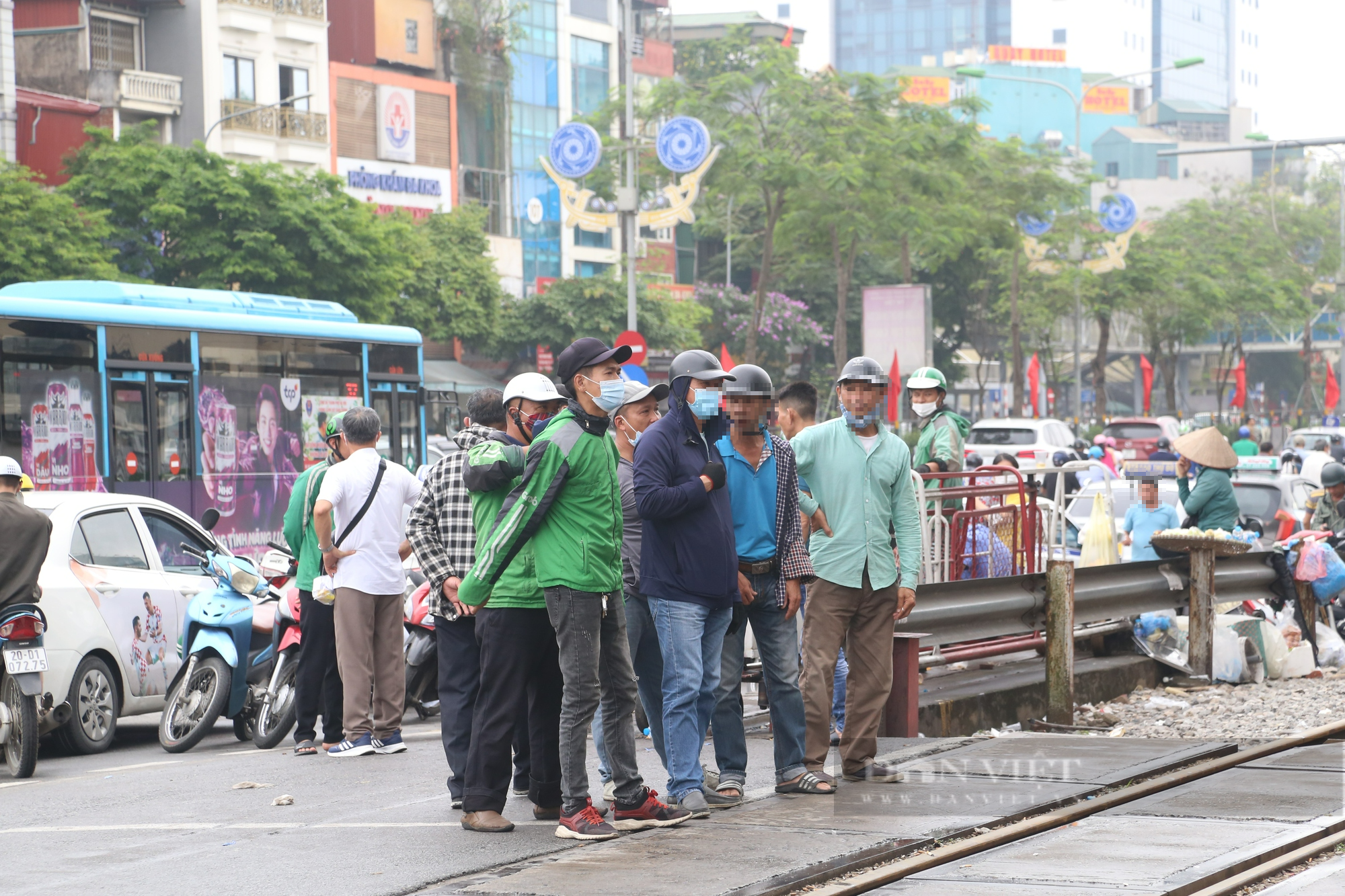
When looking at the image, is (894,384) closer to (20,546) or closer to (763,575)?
(20,546)

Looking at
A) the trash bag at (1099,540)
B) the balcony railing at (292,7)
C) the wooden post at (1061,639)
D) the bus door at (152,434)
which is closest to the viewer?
the wooden post at (1061,639)

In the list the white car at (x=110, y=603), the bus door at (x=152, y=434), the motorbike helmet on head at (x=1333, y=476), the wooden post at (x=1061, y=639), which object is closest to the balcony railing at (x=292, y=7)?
the bus door at (x=152, y=434)

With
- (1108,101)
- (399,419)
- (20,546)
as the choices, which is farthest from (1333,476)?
(1108,101)

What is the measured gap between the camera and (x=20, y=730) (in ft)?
28.6

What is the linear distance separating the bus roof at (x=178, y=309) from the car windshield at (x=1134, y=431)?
19.9 metres

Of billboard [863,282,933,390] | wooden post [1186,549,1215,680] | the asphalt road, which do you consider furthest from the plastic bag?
billboard [863,282,933,390]

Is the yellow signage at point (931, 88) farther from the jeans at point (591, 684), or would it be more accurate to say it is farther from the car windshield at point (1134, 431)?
the jeans at point (591, 684)

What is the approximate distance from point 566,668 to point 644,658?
0.76m

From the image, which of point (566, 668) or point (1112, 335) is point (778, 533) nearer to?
point (566, 668)

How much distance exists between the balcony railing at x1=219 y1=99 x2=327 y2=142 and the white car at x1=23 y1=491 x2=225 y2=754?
3637 cm

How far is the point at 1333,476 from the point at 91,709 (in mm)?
9927

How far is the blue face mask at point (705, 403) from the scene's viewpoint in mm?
6703

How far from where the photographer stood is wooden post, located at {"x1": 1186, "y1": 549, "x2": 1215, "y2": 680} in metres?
11.7

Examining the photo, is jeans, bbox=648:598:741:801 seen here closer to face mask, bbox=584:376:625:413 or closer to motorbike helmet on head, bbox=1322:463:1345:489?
face mask, bbox=584:376:625:413
